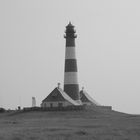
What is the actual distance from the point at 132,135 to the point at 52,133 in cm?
520

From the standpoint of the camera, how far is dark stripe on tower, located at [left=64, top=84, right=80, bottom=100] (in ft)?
217

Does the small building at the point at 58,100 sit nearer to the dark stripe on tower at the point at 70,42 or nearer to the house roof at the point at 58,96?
the house roof at the point at 58,96

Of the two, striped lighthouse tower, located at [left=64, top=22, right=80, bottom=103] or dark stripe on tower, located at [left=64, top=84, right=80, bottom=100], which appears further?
dark stripe on tower, located at [left=64, top=84, right=80, bottom=100]

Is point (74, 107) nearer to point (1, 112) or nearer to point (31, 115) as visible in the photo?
point (31, 115)

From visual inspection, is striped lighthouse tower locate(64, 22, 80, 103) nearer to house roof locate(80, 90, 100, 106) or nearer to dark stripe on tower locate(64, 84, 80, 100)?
dark stripe on tower locate(64, 84, 80, 100)

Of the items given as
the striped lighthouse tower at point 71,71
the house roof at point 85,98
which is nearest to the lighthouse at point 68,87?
the striped lighthouse tower at point 71,71

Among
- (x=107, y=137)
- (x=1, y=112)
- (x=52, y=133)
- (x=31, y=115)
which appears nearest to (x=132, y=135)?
(x=107, y=137)

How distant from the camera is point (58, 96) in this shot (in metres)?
65.1

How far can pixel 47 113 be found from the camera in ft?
192

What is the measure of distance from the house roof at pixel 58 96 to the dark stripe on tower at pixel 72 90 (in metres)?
0.81

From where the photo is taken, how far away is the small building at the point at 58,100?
212 feet

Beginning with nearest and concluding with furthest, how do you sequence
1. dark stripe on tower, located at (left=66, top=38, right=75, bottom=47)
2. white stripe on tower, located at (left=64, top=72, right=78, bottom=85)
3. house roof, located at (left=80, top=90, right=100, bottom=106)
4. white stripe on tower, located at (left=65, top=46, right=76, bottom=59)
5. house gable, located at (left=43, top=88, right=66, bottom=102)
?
house gable, located at (left=43, top=88, right=66, bottom=102)
white stripe on tower, located at (left=64, top=72, right=78, bottom=85)
white stripe on tower, located at (left=65, top=46, right=76, bottom=59)
dark stripe on tower, located at (left=66, top=38, right=75, bottom=47)
house roof, located at (left=80, top=90, right=100, bottom=106)

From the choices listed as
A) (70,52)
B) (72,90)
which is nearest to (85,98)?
(72,90)

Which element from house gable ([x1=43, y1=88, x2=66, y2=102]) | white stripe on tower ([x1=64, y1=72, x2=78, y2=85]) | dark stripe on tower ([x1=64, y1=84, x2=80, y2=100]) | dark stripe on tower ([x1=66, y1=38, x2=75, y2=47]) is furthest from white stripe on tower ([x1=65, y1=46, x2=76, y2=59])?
house gable ([x1=43, y1=88, x2=66, y2=102])
